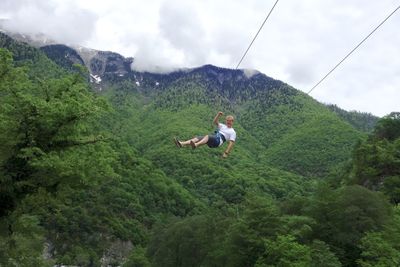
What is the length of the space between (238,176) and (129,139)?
52998mm

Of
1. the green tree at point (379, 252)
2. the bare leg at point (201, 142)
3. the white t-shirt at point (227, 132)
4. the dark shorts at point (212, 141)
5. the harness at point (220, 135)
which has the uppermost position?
the green tree at point (379, 252)

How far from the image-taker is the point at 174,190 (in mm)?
138875

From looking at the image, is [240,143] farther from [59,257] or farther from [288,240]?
[288,240]

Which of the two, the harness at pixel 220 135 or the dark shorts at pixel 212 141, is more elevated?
the harness at pixel 220 135

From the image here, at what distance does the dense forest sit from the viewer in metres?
20.8

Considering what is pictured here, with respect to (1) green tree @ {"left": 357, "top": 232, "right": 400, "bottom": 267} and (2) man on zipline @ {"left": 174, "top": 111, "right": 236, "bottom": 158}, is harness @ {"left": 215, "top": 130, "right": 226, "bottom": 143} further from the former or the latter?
(1) green tree @ {"left": 357, "top": 232, "right": 400, "bottom": 267}

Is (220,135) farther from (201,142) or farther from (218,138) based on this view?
(201,142)

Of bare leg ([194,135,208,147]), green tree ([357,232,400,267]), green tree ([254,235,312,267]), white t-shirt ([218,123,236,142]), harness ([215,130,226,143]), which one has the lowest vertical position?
bare leg ([194,135,208,147])

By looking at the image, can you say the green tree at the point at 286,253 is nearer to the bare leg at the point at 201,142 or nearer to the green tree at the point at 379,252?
the green tree at the point at 379,252

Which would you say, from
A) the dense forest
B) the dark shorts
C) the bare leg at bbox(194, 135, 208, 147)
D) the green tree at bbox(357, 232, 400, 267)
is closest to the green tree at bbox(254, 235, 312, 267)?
the dense forest

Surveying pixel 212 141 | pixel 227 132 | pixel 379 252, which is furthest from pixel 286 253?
pixel 212 141

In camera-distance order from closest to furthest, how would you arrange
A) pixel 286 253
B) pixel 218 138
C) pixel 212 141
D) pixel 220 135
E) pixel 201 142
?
pixel 201 142 < pixel 212 141 < pixel 218 138 < pixel 220 135 < pixel 286 253

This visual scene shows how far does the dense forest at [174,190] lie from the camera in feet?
68.1

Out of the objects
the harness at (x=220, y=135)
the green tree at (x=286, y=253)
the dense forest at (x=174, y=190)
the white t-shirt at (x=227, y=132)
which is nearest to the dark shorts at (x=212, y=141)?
the harness at (x=220, y=135)
